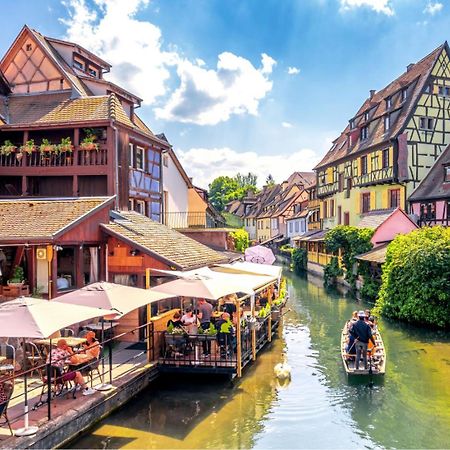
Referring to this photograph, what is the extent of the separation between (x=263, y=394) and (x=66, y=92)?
15.9m

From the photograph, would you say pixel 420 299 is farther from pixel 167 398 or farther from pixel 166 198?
pixel 166 198

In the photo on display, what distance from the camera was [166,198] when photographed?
28391 mm

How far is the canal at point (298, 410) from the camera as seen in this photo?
32.4 feet

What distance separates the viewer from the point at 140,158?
72.3 feet

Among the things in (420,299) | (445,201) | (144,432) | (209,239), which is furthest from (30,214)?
(445,201)

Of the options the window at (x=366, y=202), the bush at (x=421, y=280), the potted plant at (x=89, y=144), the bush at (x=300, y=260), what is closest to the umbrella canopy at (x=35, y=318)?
the potted plant at (x=89, y=144)

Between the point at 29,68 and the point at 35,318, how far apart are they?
17.6 m

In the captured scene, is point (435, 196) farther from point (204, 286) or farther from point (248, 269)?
point (204, 286)

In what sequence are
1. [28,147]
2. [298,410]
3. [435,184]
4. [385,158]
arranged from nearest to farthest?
[298,410]
[28,147]
[435,184]
[385,158]

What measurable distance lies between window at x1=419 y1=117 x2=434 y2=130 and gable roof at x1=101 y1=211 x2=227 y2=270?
21675 mm

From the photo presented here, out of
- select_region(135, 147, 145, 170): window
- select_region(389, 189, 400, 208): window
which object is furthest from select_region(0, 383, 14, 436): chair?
select_region(389, 189, 400, 208): window

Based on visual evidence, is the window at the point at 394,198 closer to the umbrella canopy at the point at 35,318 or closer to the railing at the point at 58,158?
the railing at the point at 58,158

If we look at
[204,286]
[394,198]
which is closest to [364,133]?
[394,198]

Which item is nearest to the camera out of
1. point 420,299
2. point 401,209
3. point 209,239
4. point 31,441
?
point 31,441
